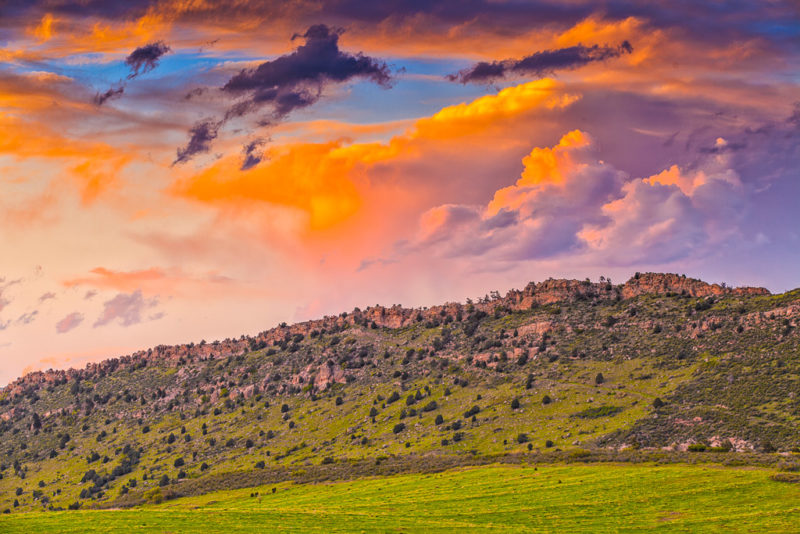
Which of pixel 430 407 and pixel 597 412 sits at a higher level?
pixel 430 407

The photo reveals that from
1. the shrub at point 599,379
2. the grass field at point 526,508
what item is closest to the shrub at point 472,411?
the shrub at point 599,379

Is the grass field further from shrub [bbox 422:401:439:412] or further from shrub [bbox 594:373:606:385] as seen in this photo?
shrub [bbox 422:401:439:412]

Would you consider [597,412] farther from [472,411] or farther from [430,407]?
[430,407]

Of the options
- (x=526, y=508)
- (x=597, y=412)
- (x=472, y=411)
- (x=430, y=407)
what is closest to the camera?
(x=526, y=508)

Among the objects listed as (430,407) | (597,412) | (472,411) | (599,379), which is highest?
(599,379)

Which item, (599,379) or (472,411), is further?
(472,411)

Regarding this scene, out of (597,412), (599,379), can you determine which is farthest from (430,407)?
(597,412)

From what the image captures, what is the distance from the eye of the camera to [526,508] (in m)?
90.8

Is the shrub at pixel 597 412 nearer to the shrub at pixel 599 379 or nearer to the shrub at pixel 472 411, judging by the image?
the shrub at pixel 599 379

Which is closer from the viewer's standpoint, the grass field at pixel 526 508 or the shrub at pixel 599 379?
the grass field at pixel 526 508

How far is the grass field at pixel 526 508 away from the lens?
75625 mm

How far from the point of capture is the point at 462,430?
172 m

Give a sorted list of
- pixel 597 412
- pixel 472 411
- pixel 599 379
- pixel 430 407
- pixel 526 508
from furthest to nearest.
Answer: pixel 430 407 → pixel 472 411 → pixel 599 379 → pixel 597 412 → pixel 526 508

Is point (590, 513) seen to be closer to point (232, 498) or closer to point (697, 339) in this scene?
point (232, 498)
